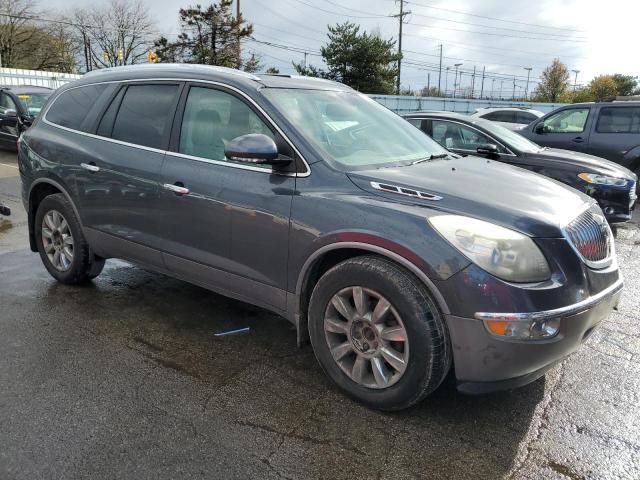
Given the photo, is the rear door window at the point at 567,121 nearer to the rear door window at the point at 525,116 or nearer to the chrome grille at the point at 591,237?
the rear door window at the point at 525,116

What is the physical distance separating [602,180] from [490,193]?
15.3 ft

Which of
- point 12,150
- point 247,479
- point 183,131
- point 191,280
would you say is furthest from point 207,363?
point 12,150

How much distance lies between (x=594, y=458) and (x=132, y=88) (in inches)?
152

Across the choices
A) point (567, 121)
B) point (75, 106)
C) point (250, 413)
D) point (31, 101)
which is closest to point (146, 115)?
point (75, 106)

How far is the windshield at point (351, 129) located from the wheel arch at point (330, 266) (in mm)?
498

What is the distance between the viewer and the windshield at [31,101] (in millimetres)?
12711

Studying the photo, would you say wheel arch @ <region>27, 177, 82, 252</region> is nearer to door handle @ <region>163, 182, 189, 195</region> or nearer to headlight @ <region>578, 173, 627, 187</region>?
door handle @ <region>163, 182, 189, 195</region>

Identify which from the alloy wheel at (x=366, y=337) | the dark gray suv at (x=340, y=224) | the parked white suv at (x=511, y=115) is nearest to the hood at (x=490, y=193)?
the dark gray suv at (x=340, y=224)

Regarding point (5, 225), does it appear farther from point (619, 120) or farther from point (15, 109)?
point (619, 120)

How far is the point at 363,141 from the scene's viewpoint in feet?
11.8

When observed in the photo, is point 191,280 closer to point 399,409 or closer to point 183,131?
point 183,131

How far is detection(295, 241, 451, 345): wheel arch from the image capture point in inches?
103

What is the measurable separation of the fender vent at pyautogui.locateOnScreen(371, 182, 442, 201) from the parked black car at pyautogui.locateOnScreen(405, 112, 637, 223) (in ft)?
14.3

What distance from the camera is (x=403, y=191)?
2857 mm
